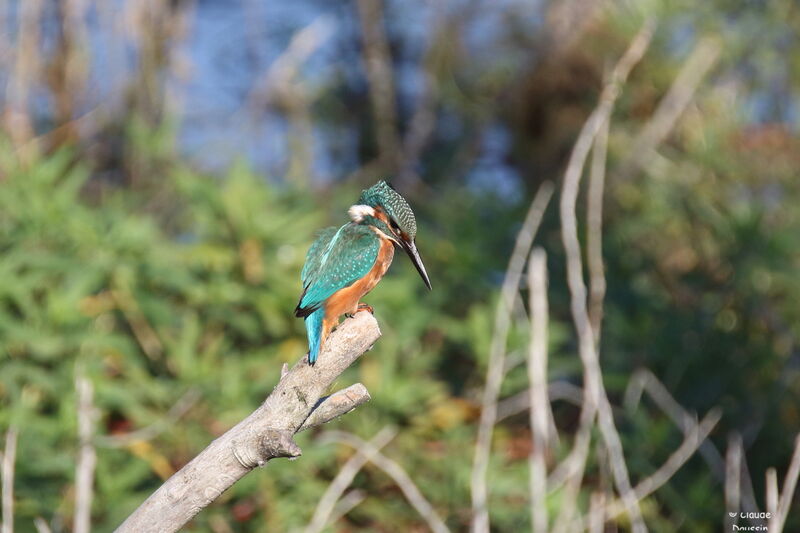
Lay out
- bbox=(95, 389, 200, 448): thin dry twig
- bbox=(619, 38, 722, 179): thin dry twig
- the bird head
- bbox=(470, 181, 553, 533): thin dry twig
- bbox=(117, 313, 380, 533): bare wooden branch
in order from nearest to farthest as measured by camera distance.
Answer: bbox=(117, 313, 380, 533): bare wooden branch
the bird head
bbox=(470, 181, 553, 533): thin dry twig
bbox=(95, 389, 200, 448): thin dry twig
bbox=(619, 38, 722, 179): thin dry twig

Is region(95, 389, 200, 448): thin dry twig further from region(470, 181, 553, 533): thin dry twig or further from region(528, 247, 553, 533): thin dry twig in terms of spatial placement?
region(528, 247, 553, 533): thin dry twig

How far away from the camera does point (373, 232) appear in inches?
70.2

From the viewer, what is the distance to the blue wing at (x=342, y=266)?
5.70ft

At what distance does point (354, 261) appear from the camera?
5.75 feet

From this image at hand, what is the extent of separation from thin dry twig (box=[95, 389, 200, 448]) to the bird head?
5.03 ft

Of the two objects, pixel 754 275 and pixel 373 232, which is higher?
pixel 373 232

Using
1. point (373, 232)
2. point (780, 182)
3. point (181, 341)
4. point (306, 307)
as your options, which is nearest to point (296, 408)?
point (306, 307)

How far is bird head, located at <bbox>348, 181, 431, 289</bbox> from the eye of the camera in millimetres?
1659

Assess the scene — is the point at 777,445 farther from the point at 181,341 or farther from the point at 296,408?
the point at 296,408

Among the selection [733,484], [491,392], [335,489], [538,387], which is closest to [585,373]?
[538,387]

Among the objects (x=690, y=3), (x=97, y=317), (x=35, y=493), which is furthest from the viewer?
(x=690, y=3)

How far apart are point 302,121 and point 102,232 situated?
8.42 ft

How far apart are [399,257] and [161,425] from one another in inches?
65.4

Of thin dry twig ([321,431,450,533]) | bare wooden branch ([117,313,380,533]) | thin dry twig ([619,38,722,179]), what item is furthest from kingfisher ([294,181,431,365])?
thin dry twig ([619,38,722,179])
